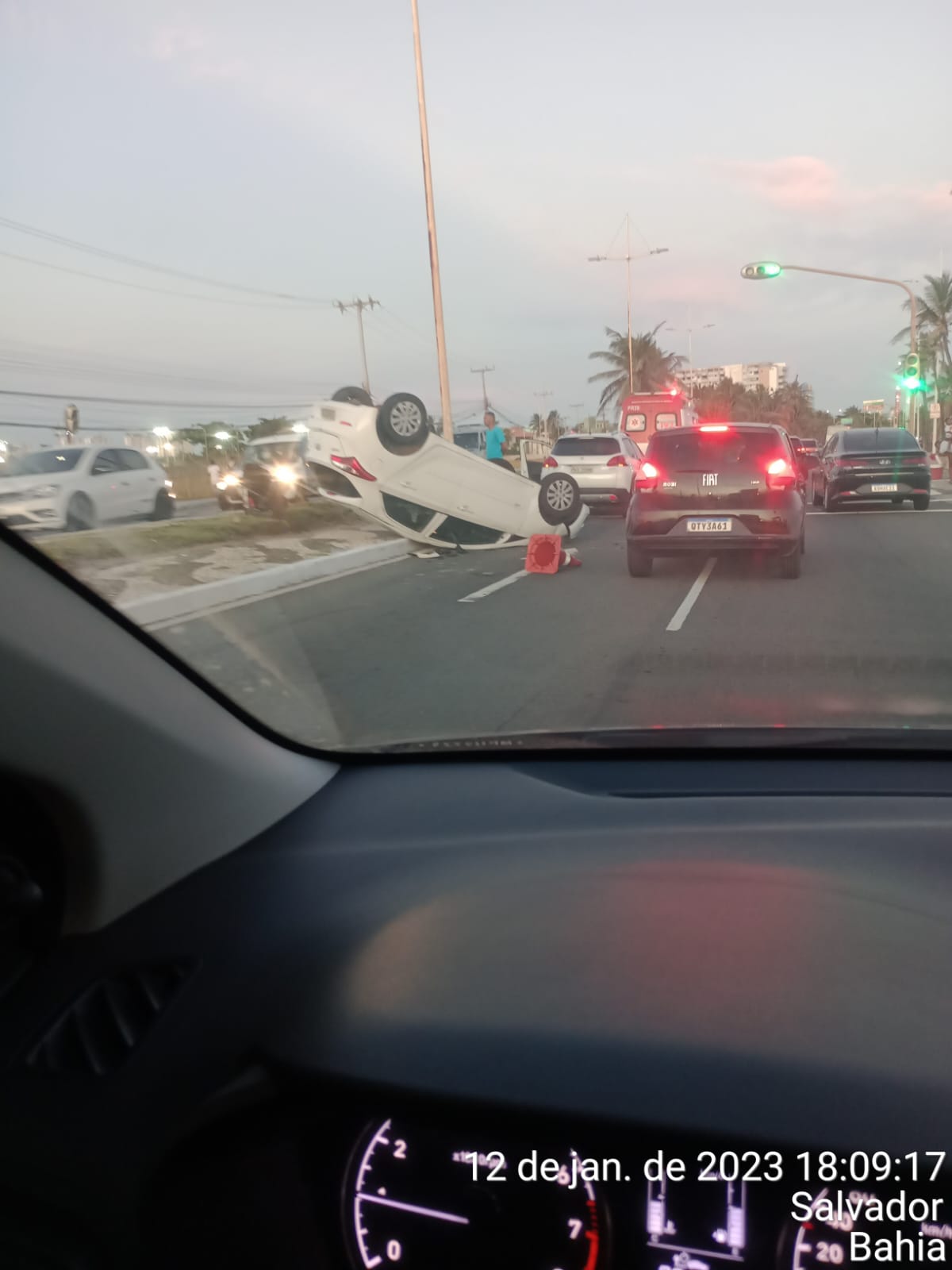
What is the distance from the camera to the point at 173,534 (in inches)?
141

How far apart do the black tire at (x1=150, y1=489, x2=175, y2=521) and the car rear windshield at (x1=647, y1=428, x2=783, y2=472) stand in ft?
27.9

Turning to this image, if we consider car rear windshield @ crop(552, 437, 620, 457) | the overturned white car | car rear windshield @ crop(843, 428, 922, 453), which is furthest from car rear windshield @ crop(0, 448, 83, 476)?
car rear windshield @ crop(843, 428, 922, 453)

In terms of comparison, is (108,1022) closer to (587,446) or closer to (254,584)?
(254,584)

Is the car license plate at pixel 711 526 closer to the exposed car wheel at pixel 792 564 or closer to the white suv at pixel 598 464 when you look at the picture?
the exposed car wheel at pixel 792 564

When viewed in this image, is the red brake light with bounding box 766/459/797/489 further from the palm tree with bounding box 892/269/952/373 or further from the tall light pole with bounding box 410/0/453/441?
the palm tree with bounding box 892/269/952/373

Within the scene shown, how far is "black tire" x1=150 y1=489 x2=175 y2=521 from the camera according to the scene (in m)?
3.32

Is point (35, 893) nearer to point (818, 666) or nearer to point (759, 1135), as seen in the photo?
point (759, 1135)

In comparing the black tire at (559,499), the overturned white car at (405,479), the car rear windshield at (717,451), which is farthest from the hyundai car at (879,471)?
the car rear windshield at (717,451)

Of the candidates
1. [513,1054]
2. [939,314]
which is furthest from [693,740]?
[939,314]

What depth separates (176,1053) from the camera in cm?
220

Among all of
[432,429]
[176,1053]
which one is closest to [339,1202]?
[176,1053]

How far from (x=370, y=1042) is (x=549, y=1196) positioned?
1.41 feet

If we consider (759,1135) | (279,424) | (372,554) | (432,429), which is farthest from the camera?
(372,554)

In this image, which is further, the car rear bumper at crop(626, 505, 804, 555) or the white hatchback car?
the car rear bumper at crop(626, 505, 804, 555)
